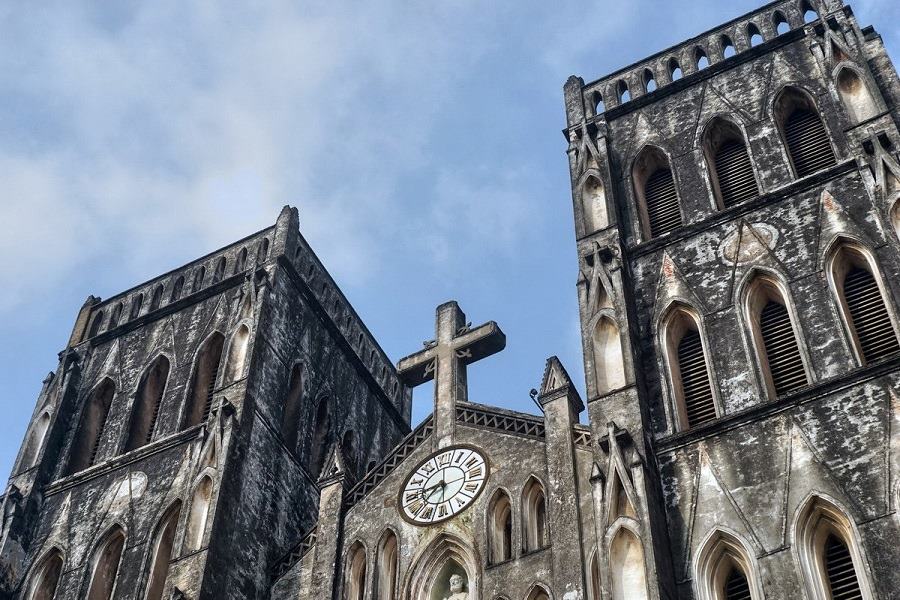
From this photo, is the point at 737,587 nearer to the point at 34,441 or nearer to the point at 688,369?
the point at 688,369

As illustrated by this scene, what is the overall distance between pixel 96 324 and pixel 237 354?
20.8 ft

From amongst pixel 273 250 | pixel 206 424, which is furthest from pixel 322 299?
pixel 206 424

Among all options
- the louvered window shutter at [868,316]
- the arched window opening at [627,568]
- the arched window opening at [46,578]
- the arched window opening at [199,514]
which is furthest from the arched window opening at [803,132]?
the arched window opening at [46,578]

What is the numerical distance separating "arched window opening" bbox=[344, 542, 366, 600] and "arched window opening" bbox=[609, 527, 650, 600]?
4.68 metres

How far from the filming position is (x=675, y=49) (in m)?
28.2

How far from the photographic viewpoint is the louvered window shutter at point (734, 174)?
78.6ft

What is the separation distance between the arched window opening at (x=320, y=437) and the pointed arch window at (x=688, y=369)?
936 centimetres

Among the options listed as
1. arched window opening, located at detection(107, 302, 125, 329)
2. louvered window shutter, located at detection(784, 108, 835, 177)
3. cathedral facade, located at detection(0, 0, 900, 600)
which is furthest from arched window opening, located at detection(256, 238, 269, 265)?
louvered window shutter, located at detection(784, 108, 835, 177)

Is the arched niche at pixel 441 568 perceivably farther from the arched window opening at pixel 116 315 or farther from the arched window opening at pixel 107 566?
the arched window opening at pixel 116 315

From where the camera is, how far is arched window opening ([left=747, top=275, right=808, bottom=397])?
20031mm

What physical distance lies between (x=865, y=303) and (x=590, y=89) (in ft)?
32.0

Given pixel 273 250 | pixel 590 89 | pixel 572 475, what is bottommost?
pixel 572 475

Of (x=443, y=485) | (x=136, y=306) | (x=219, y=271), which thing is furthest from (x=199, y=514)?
(x=136, y=306)

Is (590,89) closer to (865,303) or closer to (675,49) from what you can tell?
(675,49)
